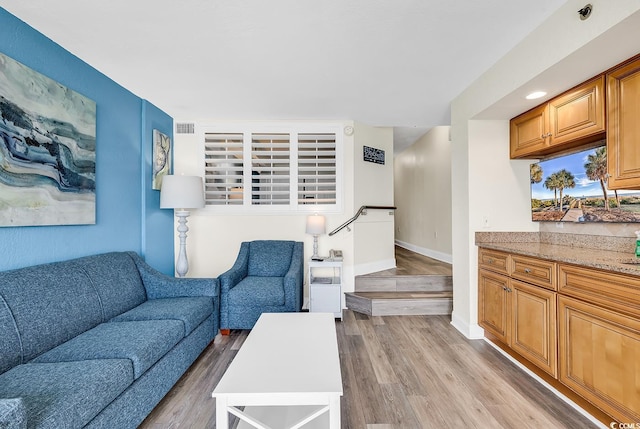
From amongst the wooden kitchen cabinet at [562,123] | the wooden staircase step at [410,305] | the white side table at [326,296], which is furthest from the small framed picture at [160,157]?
the wooden kitchen cabinet at [562,123]

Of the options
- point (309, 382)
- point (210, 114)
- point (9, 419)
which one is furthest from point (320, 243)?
point (9, 419)

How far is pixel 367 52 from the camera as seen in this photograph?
2.20 meters

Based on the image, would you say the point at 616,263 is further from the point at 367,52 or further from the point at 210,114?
the point at 210,114

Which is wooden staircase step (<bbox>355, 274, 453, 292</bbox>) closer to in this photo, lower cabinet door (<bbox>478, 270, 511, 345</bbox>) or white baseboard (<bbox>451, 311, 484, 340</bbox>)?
white baseboard (<bbox>451, 311, 484, 340</bbox>)

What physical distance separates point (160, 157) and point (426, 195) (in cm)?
441

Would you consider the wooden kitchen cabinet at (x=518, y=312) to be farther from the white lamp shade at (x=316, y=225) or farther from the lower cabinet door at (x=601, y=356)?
the white lamp shade at (x=316, y=225)

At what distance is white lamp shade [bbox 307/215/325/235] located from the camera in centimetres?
341

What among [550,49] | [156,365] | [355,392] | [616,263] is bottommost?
[355,392]

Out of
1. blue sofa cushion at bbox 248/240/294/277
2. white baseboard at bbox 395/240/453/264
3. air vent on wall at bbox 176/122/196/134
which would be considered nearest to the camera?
blue sofa cushion at bbox 248/240/294/277

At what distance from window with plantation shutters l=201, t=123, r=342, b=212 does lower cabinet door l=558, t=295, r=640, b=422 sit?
2.56m

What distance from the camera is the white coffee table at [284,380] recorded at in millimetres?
1232

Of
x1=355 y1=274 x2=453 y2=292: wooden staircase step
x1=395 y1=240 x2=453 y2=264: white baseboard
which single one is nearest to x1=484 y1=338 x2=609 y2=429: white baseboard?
x1=355 y1=274 x2=453 y2=292: wooden staircase step

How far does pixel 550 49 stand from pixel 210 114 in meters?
3.37

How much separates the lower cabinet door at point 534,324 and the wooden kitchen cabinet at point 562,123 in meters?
1.16
